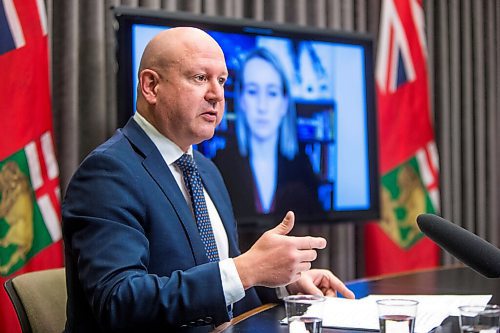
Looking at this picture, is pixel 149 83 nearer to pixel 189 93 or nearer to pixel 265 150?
pixel 189 93

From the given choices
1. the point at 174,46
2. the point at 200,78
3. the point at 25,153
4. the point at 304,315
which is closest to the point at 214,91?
the point at 200,78

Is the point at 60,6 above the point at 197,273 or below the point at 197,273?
above

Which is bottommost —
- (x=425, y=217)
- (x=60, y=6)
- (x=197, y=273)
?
(x=197, y=273)

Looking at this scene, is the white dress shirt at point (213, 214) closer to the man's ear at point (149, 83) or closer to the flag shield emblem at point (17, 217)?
the man's ear at point (149, 83)

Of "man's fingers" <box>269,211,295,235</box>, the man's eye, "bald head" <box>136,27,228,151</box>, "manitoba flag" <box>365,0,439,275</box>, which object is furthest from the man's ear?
"manitoba flag" <box>365,0,439,275</box>

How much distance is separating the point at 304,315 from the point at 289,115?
2062mm

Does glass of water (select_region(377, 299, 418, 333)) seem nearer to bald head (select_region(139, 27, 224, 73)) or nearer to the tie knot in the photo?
the tie knot

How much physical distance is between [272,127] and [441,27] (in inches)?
60.7

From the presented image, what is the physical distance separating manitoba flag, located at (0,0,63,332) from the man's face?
0.85 metres

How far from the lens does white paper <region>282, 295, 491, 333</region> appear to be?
5.28ft

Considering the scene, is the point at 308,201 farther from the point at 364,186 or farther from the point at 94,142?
the point at 94,142

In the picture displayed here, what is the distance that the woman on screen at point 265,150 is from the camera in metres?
3.24

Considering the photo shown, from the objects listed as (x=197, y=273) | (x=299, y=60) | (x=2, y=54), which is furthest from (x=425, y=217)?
(x=299, y=60)

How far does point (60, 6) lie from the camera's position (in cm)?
307
